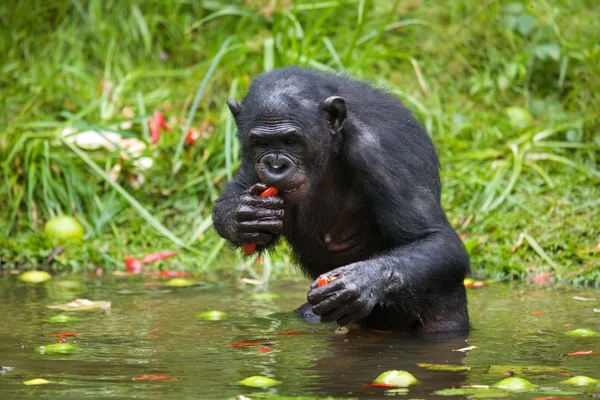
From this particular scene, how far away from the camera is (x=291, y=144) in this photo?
6.49m

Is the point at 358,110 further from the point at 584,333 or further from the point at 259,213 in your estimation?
the point at 584,333

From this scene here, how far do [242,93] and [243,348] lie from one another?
245 inches

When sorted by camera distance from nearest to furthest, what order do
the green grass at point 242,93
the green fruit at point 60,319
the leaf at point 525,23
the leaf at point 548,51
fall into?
the green fruit at point 60,319 < the green grass at point 242,93 < the leaf at point 548,51 < the leaf at point 525,23

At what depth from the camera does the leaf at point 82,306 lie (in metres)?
7.71

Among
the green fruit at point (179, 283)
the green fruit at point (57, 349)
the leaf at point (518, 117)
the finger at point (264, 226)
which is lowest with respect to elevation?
the green fruit at point (179, 283)

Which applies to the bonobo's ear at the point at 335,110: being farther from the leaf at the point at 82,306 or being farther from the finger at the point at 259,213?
the leaf at the point at 82,306

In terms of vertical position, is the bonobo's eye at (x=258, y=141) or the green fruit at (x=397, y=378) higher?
the bonobo's eye at (x=258, y=141)

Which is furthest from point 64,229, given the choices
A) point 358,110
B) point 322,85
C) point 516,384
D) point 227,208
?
point 516,384

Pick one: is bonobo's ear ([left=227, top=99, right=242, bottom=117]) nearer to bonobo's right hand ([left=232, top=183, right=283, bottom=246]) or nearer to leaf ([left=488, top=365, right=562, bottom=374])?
bonobo's right hand ([left=232, top=183, right=283, bottom=246])

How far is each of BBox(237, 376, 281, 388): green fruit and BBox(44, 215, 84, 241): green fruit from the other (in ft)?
18.4

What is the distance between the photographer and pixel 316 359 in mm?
5805

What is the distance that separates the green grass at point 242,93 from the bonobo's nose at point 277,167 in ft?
10.5

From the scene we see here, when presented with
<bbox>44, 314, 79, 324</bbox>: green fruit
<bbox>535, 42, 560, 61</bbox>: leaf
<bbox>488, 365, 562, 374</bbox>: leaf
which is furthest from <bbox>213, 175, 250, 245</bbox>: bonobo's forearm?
<bbox>535, 42, 560, 61</bbox>: leaf

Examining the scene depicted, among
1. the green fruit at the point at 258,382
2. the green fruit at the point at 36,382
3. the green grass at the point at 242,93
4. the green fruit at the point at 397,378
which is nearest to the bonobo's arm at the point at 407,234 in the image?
the green fruit at the point at 397,378
